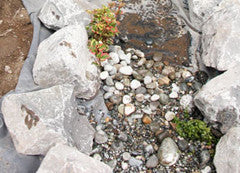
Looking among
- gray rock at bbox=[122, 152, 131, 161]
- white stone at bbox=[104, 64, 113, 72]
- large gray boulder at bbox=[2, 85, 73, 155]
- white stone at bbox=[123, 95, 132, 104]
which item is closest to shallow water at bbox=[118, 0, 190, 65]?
white stone at bbox=[104, 64, 113, 72]

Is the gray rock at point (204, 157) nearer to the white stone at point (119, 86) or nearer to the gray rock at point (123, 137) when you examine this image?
the gray rock at point (123, 137)

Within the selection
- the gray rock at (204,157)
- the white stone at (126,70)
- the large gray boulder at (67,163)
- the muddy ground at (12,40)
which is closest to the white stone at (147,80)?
the white stone at (126,70)

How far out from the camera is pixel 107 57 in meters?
3.70

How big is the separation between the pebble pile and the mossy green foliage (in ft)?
0.24

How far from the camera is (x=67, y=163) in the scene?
2.48m

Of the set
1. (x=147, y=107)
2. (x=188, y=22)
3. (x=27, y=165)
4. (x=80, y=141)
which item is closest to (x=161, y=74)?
Result: (x=147, y=107)

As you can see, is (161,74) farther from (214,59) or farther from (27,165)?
(27,165)

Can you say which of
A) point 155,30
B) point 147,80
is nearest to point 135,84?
point 147,80

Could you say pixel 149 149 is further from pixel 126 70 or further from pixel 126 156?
pixel 126 70

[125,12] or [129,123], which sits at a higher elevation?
[125,12]

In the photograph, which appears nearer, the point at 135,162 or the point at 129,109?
the point at 135,162

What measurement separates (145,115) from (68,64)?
1189 mm

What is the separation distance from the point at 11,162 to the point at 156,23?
10.1 feet

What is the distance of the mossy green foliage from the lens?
326cm
